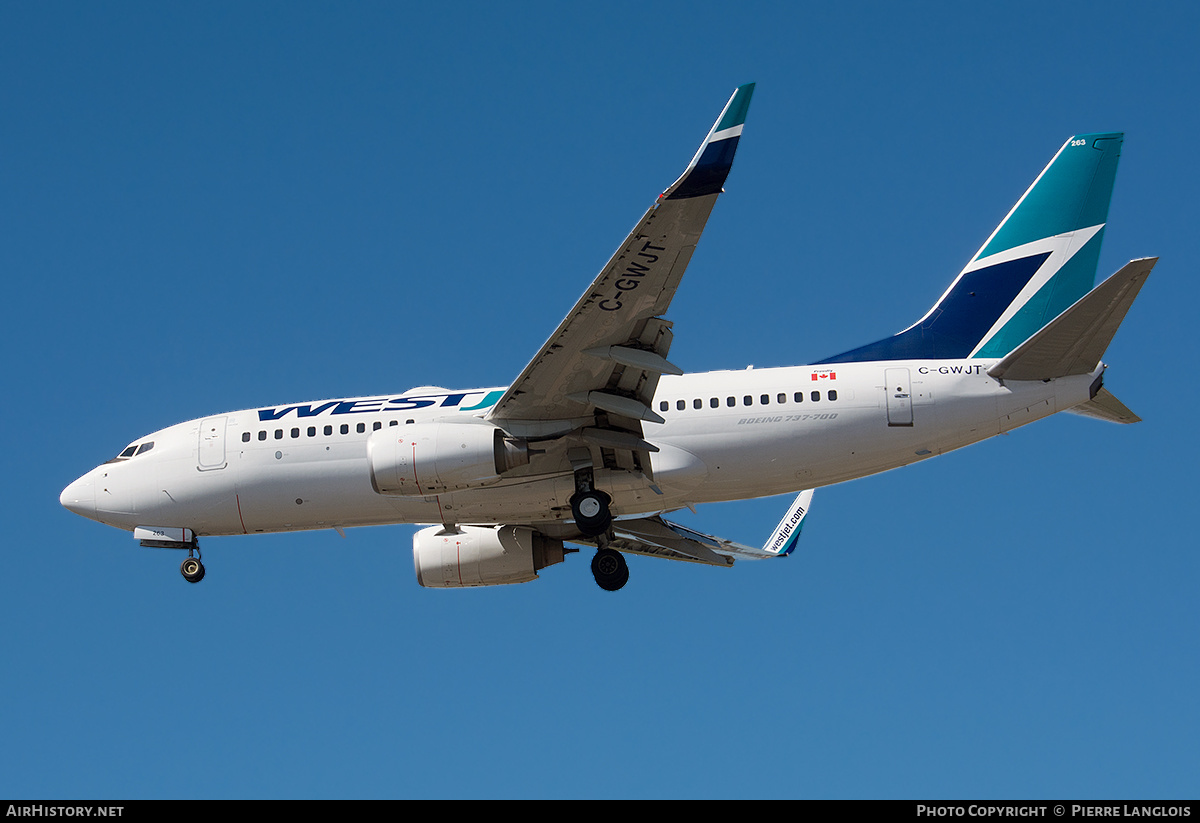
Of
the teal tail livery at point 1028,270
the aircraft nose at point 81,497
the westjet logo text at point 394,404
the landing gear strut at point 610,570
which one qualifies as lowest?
the landing gear strut at point 610,570

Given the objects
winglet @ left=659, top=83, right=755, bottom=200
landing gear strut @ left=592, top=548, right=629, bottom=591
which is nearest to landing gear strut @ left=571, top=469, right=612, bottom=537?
landing gear strut @ left=592, top=548, right=629, bottom=591

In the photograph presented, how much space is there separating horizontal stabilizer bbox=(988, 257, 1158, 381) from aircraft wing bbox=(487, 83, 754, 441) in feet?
22.3

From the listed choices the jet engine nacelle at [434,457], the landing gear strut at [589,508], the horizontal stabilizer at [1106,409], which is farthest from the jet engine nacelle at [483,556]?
the horizontal stabilizer at [1106,409]

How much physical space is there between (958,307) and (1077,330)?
12.2ft

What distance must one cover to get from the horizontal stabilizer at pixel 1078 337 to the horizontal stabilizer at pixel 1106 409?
841 millimetres

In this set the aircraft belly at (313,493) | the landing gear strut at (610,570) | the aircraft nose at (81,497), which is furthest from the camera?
the aircraft nose at (81,497)

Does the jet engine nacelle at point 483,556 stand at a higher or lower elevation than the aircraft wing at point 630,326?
lower

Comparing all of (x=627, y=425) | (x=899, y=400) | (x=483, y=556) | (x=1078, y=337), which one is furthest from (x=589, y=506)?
(x=1078, y=337)

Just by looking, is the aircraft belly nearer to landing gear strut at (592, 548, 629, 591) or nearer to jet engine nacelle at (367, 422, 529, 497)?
jet engine nacelle at (367, 422, 529, 497)

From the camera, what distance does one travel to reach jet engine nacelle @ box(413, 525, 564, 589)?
1039 inches

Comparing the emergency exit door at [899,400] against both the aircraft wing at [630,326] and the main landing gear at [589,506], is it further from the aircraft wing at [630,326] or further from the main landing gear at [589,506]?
the main landing gear at [589,506]

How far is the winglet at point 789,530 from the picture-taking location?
30.1 metres

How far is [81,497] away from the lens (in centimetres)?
2570
